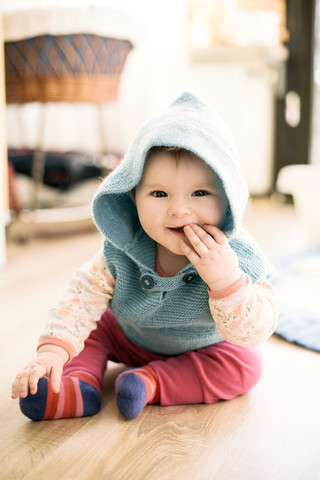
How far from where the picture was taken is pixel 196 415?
2.40ft

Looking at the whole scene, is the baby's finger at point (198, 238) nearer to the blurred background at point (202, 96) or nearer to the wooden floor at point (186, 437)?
the wooden floor at point (186, 437)

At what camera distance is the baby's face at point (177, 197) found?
2.18 ft

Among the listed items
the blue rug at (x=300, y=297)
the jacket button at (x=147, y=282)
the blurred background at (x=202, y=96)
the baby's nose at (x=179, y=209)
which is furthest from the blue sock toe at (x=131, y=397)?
the blurred background at (x=202, y=96)

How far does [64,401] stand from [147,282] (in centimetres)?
19

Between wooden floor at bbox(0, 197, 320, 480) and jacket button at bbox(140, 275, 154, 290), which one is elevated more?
jacket button at bbox(140, 275, 154, 290)

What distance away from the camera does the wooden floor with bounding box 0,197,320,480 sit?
599 mm

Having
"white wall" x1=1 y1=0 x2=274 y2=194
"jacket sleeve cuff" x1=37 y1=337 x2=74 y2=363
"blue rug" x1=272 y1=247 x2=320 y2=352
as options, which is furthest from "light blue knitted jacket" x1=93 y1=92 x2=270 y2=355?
"white wall" x1=1 y1=0 x2=274 y2=194

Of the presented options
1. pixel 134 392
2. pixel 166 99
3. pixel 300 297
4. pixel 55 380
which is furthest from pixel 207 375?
pixel 166 99

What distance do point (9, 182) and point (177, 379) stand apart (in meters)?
1.23

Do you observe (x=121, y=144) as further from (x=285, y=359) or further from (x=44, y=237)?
(x=285, y=359)

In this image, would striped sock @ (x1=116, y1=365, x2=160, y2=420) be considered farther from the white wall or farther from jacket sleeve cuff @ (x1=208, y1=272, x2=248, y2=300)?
the white wall

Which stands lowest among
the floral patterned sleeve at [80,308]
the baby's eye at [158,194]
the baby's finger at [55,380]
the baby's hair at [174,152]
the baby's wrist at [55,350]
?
the baby's finger at [55,380]

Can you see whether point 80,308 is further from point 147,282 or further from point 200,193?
point 200,193

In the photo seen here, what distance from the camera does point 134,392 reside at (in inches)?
27.5
